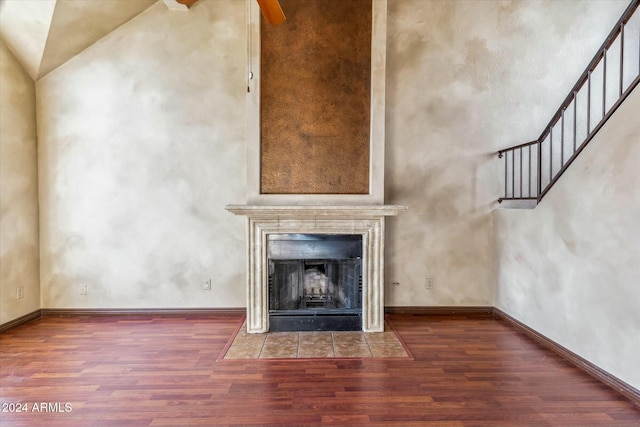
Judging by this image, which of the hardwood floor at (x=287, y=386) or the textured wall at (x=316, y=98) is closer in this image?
the hardwood floor at (x=287, y=386)

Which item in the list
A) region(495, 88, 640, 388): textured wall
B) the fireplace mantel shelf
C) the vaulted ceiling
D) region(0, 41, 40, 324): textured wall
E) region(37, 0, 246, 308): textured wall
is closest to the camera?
region(495, 88, 640, 388): textured wall

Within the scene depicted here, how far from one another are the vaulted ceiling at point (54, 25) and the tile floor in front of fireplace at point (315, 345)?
144 inches

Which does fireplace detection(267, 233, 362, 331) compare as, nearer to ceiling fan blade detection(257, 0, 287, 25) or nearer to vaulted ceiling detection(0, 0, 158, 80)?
ceiling fan blade detection(257, 0, 287, 25)

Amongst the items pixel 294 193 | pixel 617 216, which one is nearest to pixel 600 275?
pixel 617 216

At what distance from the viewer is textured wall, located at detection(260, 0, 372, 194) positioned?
3789 millimetres

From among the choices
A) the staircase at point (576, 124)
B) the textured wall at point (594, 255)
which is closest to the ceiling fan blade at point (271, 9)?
the textured wall at point (594, 255)

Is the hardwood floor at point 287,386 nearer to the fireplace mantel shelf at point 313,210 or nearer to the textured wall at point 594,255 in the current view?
the textured wall at point 594,255

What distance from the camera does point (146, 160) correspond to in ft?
14.0

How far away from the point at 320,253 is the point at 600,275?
95.4 inches

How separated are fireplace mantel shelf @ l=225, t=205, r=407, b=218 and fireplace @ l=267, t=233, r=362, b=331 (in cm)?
25

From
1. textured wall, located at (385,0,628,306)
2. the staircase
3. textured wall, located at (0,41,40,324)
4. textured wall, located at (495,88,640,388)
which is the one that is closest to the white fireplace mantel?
textured wall, located at (385,0,628,306)

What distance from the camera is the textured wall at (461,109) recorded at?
14.2 feet

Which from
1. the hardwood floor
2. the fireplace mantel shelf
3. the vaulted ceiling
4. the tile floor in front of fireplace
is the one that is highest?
the vaulted ceiling

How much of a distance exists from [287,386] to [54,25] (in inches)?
164
